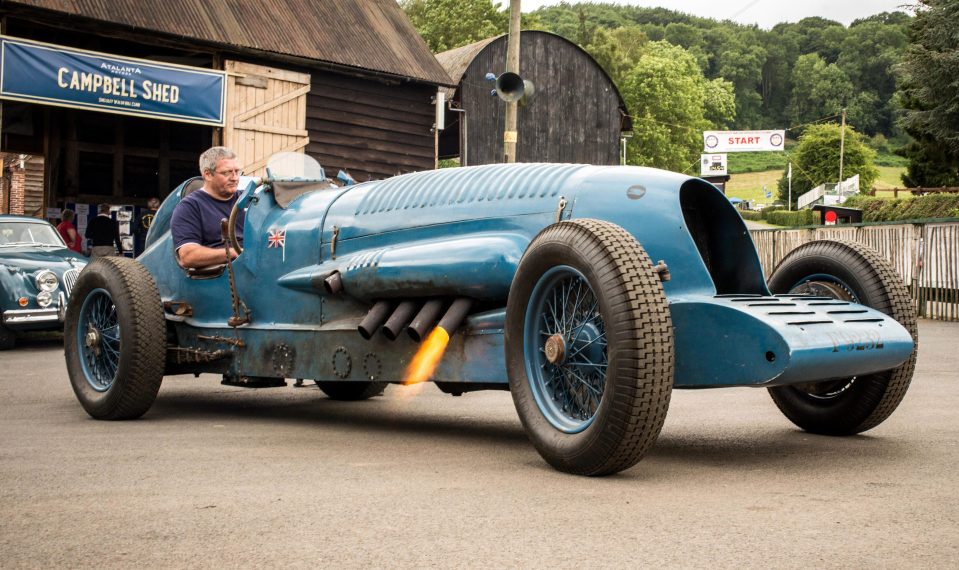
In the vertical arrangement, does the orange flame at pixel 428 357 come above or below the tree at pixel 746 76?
below

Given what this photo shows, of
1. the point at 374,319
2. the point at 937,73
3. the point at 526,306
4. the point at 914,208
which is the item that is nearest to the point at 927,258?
the point at 937,73

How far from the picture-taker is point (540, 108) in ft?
105

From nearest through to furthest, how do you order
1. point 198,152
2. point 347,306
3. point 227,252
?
point 347,306 → point 227,252 → point 198,152

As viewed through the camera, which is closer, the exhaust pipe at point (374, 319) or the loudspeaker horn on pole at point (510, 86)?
the exhaust pipe at point (374, 319)

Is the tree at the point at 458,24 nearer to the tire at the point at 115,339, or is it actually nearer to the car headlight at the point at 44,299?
the car headlight at the point at 44,299

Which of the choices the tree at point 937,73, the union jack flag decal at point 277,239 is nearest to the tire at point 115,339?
the union jack flag decal at point 277,239

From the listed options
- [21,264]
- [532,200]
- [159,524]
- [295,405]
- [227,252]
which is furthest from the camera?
[21,264]

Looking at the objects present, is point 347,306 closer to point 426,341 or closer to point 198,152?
point 426,341

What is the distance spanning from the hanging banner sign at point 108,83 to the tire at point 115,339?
981 centimetres

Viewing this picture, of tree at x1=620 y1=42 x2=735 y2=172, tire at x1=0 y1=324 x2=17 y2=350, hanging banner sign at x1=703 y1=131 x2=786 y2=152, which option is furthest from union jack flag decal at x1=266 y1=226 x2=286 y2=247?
hanging banner sign at x1=703 y1=131 x2=786 y2=152

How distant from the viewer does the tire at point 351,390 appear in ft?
24.3

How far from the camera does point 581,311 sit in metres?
4.30

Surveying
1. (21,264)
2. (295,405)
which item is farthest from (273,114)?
(295,405)

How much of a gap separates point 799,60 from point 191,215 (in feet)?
446
